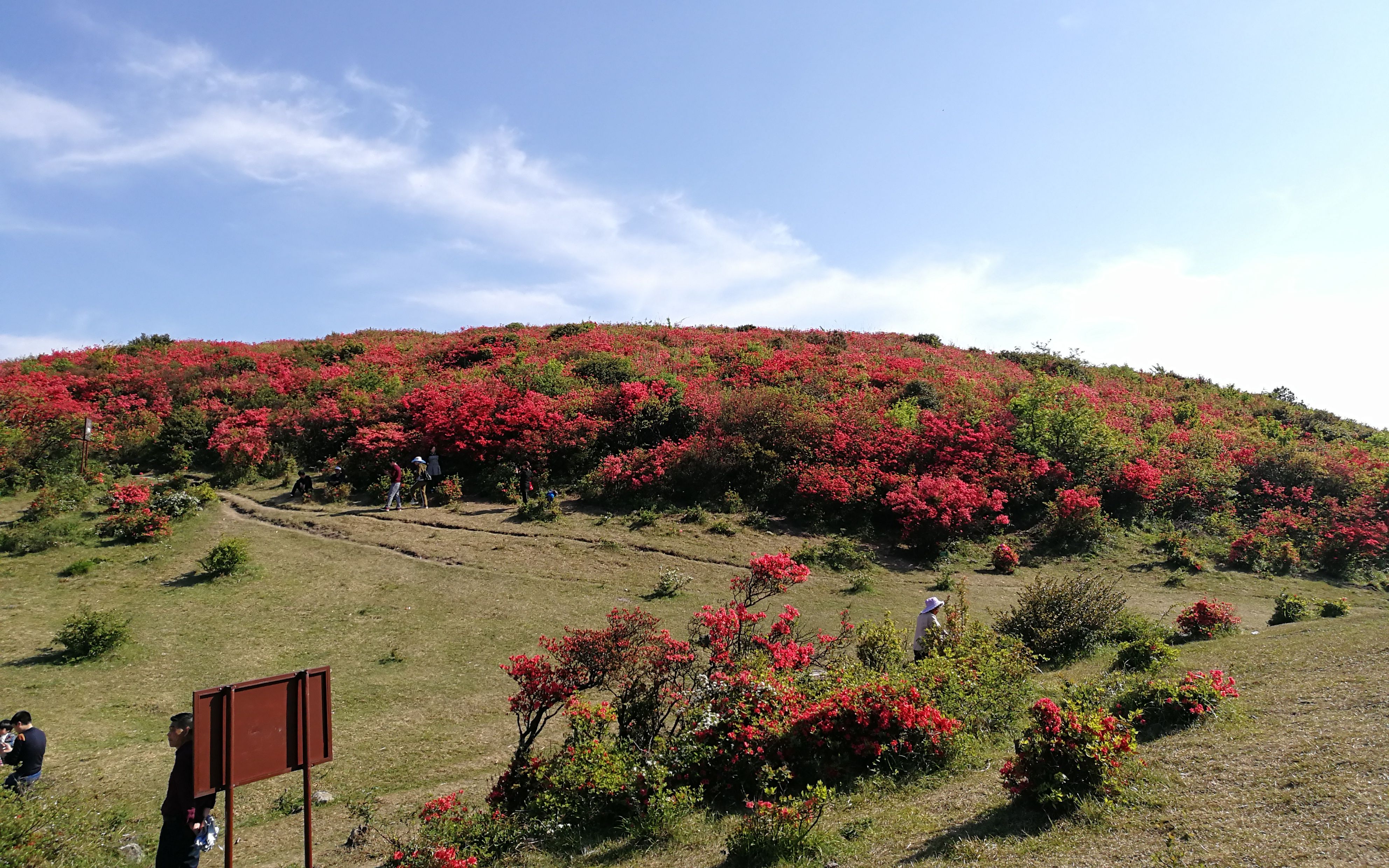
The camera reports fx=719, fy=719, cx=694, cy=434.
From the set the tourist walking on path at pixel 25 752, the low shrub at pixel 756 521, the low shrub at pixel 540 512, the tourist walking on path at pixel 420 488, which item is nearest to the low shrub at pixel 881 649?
the tourist walking on path at pixel 25 752

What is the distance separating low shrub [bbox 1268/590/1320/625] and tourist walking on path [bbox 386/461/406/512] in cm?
1962

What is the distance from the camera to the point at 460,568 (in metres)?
15.4

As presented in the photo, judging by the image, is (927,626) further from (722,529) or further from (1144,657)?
(722,529)

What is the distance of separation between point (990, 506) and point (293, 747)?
715 inches

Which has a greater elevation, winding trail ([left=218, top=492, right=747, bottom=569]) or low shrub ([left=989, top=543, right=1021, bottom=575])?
winding trail ([left=218, top=492, right=747, bottom=569])

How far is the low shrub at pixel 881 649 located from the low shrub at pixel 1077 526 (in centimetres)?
1113

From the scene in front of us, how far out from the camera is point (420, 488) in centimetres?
1995

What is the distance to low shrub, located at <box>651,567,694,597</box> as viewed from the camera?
563 inches

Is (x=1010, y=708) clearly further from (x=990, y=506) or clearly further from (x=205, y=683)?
(x=990, y=506)

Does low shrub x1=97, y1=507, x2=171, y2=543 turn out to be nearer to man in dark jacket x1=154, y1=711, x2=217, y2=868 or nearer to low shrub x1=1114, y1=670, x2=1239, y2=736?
man in dark jacket x1=154, y1=711, x2=217, y2=868

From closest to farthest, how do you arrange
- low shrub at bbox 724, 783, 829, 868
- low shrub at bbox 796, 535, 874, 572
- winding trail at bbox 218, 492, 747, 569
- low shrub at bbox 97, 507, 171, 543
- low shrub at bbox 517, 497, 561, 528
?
low shrub at bbox 724, 783, 829, 868 → low shrub at bbox 97, 507, 171, 543 → winding trail at bbox 218, 492, 747, 569 → low shrub at bbox 796, 535, 874, 572 → low shrub at bbox 517, 497, 561, 528

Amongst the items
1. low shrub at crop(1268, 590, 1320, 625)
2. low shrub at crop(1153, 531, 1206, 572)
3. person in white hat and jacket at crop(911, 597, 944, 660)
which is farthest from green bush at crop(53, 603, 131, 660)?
low shrub at crop(1153, 531, 1206, 572)

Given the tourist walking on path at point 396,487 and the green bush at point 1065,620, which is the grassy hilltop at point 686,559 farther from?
the tourist walking on path at point 396,487

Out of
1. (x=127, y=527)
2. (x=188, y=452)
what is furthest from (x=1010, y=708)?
(x=188, y=452)
